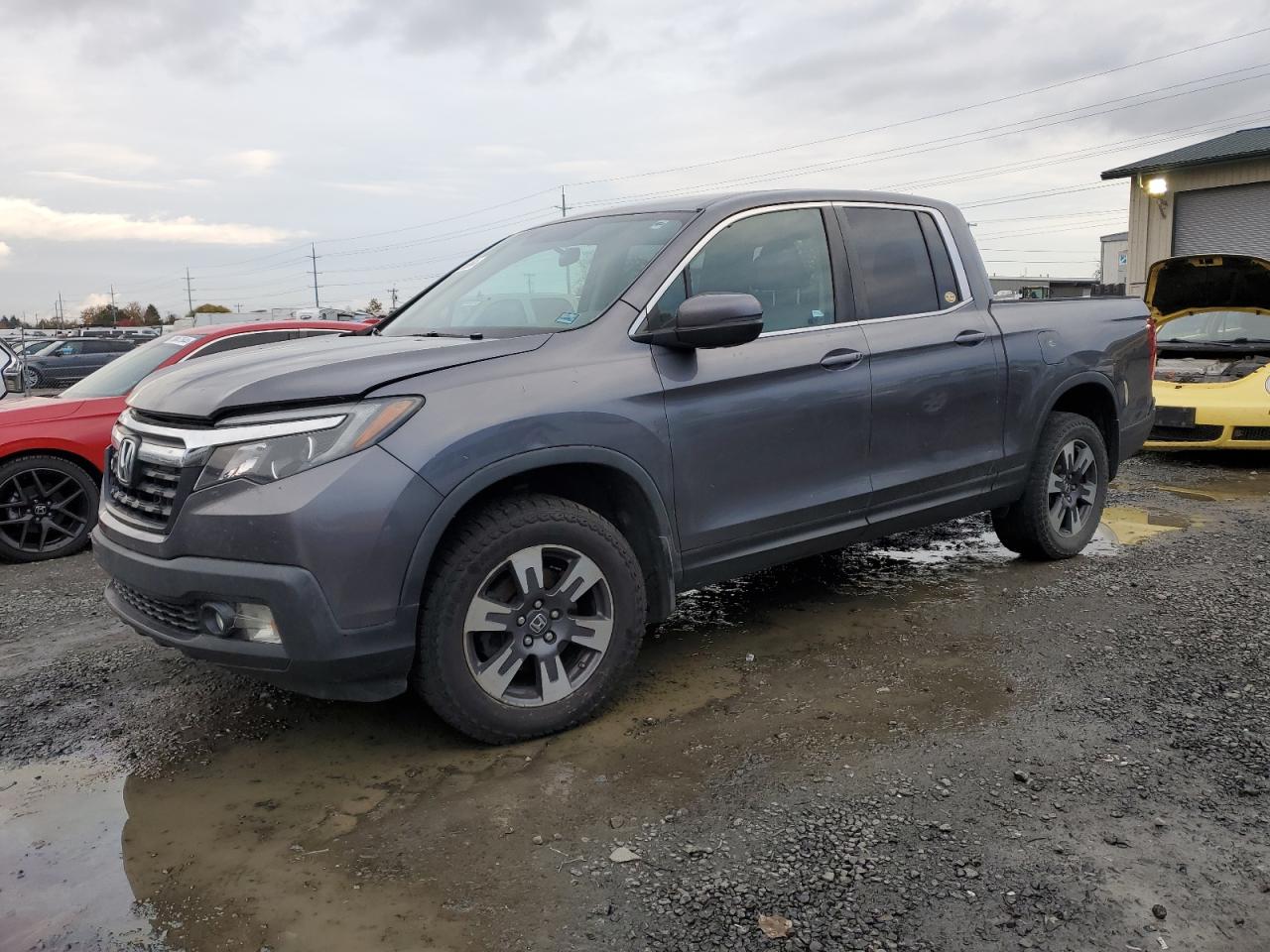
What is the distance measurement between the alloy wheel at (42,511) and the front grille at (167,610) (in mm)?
3854

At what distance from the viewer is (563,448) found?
3.24 m

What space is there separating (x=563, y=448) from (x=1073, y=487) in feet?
10.9

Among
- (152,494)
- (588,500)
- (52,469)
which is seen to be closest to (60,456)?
(52,469)

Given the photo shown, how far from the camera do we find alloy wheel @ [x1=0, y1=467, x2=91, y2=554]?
649cm

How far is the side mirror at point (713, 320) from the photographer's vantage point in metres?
3.40

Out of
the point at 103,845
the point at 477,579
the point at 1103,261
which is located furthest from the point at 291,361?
the point at 1103,261

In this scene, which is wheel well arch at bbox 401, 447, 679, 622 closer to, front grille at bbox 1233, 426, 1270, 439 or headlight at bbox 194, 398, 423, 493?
headlight at bbox 194, 398, 423, 493

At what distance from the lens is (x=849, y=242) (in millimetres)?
4328

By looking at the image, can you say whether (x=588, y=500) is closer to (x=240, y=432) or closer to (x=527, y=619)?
(x=527, y=619)

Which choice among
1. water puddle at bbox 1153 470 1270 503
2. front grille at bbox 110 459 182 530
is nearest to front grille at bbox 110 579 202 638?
front grille at bbox 110 459 182 530

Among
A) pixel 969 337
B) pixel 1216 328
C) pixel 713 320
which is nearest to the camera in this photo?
pixel 713 320

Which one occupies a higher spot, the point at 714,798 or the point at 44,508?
the point at 44,508

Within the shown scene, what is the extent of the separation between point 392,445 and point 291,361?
57cm

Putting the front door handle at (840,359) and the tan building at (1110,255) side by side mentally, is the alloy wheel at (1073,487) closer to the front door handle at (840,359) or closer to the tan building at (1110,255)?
the front door handle at (840,359)
